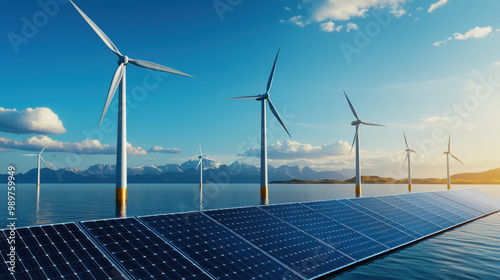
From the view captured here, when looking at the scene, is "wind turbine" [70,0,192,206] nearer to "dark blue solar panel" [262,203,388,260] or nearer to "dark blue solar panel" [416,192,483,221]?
"dark blue solar panel" [262,203,388,260]

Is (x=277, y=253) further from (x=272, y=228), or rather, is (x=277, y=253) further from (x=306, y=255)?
(x=272, y=228)

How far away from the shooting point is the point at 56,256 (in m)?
11.3

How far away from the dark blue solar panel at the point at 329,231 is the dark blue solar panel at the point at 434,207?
1802 centimetres

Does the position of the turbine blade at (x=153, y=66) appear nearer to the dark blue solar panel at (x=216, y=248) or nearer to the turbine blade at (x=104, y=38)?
the turbine blade at (x=104, y=38)

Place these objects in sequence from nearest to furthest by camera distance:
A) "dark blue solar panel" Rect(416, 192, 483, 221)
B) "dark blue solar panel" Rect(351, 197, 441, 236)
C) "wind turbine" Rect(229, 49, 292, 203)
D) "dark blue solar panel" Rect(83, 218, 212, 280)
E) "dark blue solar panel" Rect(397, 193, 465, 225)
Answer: "dark blue solar panel" Rect(83, 218, 212, 280) < "dark blue solar panel" Rect(351, 197, 441, 236) < "dark blue solar panel" Rect(397, 193, 465, 225) < "dark blue solar panel" Rect(416, 192, 483, 221) < "wind turbine" Rect(229, 49, 292, 203)

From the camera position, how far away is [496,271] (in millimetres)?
17375

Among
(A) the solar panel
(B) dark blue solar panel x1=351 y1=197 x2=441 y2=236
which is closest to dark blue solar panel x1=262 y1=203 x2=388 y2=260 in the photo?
(B) dark blue solar panel x1=351 y1=197 x2=441 y2=236

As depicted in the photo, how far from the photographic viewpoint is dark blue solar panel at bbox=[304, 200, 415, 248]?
73.7ft

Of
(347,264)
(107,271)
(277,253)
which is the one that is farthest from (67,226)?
(347,264)

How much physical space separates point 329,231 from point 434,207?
79.1 feet

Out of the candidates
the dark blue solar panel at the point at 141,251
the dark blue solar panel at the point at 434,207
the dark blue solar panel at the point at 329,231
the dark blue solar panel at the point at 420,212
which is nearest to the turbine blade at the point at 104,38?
the dark blue solar panel at the point at 329,231

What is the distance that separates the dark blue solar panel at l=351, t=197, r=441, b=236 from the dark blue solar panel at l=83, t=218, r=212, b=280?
21334 mm

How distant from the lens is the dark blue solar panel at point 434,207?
34.8m

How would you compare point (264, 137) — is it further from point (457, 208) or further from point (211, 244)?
point (211, 244)
